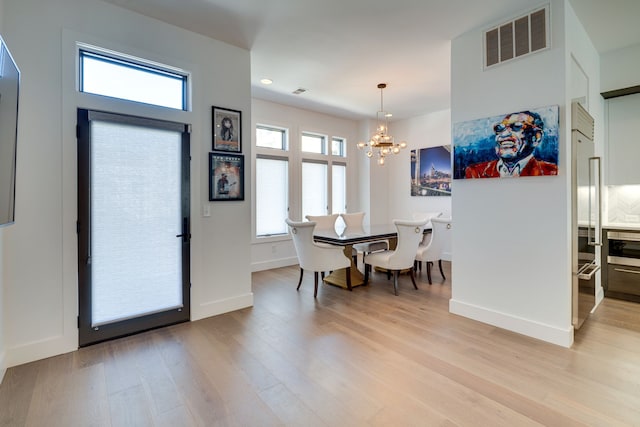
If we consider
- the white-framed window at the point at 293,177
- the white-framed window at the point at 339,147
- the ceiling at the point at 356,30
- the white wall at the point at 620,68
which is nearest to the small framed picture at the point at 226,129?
the ceiling at the point at 356,30

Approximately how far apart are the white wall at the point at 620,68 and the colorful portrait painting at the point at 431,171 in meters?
2.50

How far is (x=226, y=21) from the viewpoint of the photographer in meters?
3.09

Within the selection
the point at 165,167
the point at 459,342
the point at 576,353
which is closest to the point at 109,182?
the point at 165,167

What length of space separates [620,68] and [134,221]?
5689 mm

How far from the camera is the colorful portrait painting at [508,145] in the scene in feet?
8.94

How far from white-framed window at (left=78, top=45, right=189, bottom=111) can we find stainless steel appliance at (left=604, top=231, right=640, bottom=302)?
5151 mm

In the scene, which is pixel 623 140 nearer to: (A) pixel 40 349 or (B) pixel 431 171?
(B) pixel 431 171

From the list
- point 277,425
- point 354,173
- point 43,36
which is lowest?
point 277,425

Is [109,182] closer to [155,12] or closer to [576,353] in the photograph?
[155,12]

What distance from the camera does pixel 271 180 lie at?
5.82 m

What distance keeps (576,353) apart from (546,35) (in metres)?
2.71

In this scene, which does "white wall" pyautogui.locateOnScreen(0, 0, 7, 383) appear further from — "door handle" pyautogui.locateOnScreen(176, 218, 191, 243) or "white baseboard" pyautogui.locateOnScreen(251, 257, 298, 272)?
"white baseboard" pyautogui.locateOnScreen(251, 257, 298, 272)

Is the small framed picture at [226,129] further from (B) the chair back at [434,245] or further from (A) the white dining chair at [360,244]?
(B) the chair back at [434,245]

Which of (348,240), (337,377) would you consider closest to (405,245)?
(348,240)
